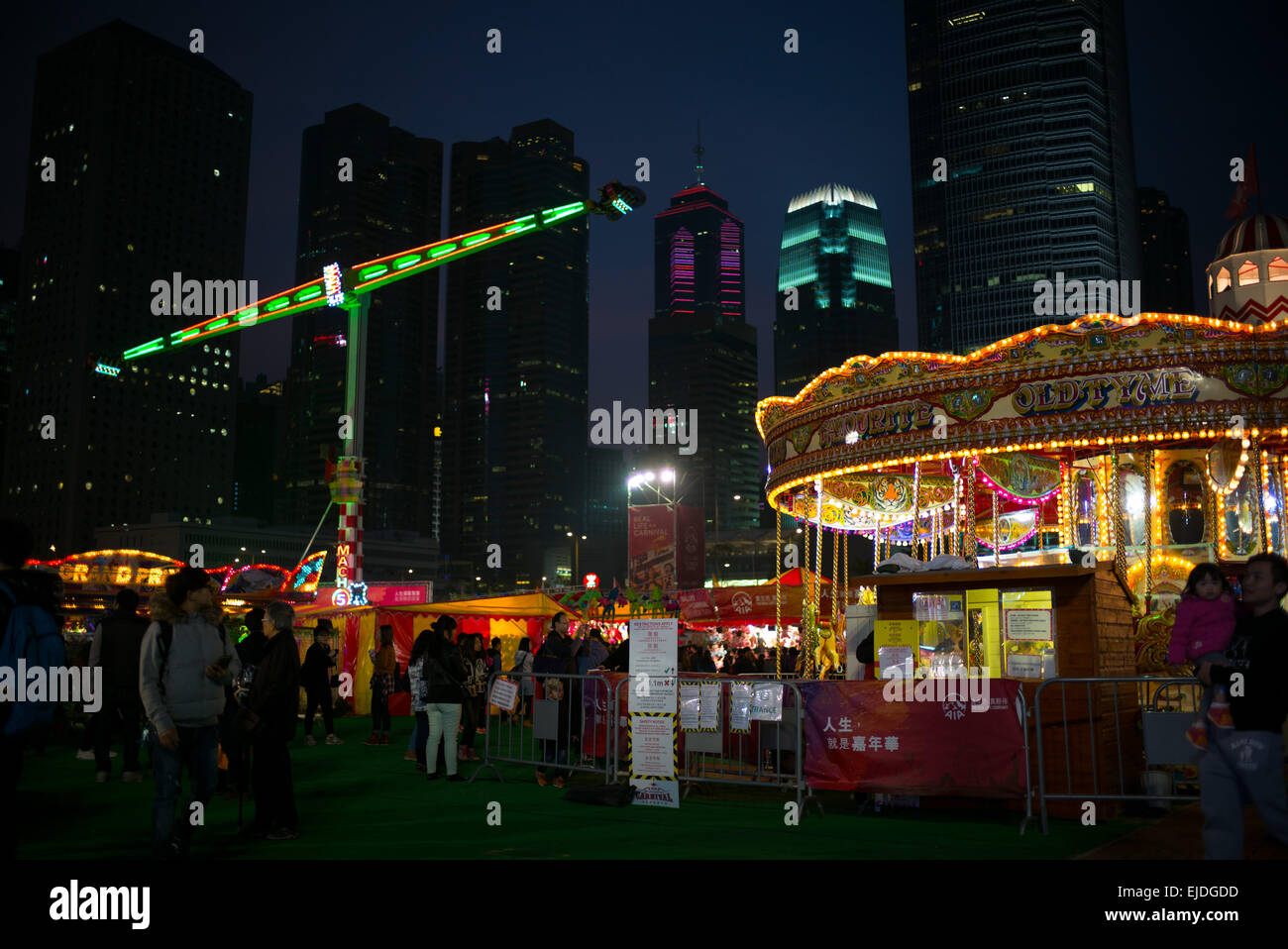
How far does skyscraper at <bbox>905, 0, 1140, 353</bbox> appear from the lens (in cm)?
10600

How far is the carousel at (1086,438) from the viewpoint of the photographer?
37.5 ft

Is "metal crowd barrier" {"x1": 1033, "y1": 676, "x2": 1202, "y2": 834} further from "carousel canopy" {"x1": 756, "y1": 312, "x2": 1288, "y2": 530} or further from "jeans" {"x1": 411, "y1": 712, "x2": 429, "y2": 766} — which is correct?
"jeans" {"x1": 411, "y1": 712, "x2": 429, "y2": 766}

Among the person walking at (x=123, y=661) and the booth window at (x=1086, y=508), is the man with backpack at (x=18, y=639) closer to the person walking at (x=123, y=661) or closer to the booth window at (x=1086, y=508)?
the person walking at (x=123, y=661)

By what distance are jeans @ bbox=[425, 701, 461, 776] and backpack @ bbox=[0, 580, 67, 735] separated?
585 centimetres

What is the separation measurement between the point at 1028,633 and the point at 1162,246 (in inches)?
7133

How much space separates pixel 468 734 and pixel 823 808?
A: 5.49 metres

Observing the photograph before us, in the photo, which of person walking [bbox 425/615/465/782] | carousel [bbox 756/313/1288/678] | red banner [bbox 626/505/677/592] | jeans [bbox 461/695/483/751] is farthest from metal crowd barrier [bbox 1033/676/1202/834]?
red banner [bbox 626/505/677/592]

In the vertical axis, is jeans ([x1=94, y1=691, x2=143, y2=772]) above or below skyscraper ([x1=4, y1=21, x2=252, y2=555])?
below

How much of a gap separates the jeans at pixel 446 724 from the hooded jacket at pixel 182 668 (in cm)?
431

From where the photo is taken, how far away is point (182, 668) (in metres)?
5.82

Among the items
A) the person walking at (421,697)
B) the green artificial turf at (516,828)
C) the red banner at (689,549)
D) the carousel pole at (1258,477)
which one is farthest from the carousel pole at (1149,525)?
the red banner at (689,549)

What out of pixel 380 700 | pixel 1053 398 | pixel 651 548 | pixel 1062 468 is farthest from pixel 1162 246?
pixel 380 700

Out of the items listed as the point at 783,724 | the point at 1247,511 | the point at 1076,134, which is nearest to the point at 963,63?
the point at 1076,134

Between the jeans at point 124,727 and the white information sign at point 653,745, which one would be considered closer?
the white information sign at point 653,745
